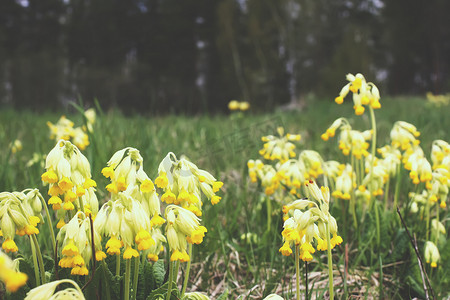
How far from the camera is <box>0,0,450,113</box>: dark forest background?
15.1 metres

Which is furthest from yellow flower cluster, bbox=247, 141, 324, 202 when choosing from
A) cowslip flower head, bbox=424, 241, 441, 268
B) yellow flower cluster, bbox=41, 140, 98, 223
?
yellow flower cluster, bbox=41, 140, 98, 223

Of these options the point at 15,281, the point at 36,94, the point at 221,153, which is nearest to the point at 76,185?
the point at 15,281

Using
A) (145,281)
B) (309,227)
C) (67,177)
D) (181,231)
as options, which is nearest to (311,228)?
(309,227)

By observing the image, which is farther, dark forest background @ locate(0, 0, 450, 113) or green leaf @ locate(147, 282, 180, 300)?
dark forest background @ locate(0, 0, 450, 113)

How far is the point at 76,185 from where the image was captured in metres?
1.29

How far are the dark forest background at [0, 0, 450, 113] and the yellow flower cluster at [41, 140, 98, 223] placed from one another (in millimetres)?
11317

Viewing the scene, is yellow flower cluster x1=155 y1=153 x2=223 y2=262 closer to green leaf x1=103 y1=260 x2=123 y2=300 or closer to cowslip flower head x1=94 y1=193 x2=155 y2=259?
cowslip flower head x1=94 y1=193 x2=155 y2=259

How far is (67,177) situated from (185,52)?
21.4 metres

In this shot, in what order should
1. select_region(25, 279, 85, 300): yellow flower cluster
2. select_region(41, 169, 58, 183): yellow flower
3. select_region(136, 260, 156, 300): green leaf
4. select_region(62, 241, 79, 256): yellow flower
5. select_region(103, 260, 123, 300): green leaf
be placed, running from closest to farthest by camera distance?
select_region(25, 279, 85, 300): yellow flower cluster → select_region(62, 241, 79, 256): yellow flower → select_region(41, 169, 58, 183): yellow flower → select_region(103, 260, 123, 300): green leaf → select_region(136, 260, 156, 300): green leaf

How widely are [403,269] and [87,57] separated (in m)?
21.7

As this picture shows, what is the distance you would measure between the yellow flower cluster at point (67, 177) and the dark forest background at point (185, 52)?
11.3 metres

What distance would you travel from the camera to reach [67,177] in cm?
124

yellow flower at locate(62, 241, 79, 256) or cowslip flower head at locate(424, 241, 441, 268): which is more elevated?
yellow flower at locate(62, 241, 79, 256)

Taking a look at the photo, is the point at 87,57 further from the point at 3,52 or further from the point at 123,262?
the point at 123,262
